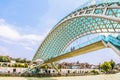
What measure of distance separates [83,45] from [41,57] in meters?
A: 34.2

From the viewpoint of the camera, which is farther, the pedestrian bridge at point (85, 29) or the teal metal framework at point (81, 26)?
the teal metal framework at point (81, 26)

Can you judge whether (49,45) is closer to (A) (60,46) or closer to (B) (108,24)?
(A) (60,46)

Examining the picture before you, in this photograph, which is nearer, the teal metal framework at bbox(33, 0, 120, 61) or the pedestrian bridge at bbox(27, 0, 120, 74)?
the pedestrian bridge at bbox(27, 0, 120, 74)

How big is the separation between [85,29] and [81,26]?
1.33 meters

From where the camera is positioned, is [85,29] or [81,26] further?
[81,26]

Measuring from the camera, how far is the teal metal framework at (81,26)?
3228 centimetres

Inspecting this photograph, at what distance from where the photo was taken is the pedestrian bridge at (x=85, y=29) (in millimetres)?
31866

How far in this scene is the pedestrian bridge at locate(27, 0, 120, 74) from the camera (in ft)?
105

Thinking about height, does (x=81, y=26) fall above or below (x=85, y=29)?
above

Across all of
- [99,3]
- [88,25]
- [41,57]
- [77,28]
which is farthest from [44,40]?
[99,3]

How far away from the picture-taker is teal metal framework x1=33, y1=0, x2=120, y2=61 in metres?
32.3

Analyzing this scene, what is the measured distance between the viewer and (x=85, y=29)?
51406 millimetres

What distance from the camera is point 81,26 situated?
51.9m

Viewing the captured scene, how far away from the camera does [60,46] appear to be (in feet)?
226
